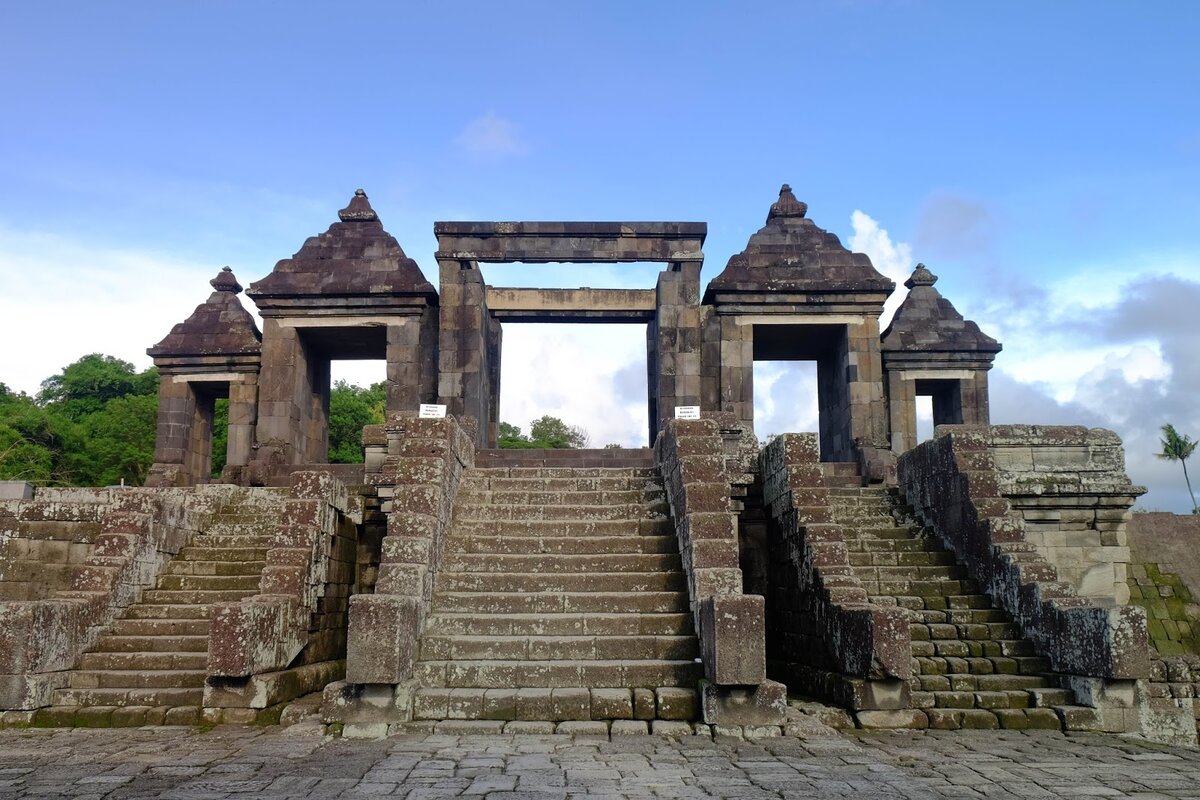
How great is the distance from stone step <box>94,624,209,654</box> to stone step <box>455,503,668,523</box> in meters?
2.83

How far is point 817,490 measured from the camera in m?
9.48

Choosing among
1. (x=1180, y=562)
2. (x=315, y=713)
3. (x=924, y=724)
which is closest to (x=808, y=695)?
(x=924, y=724)

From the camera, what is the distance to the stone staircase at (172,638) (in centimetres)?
779

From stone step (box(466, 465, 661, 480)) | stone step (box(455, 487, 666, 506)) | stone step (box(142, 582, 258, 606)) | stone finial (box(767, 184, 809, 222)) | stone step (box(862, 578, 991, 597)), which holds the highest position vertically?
stone finial (box(767, 184, 809, 222))

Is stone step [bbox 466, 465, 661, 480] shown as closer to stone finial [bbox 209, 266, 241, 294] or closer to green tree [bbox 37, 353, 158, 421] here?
stone finial [bbox 209, 266, 241, 294]

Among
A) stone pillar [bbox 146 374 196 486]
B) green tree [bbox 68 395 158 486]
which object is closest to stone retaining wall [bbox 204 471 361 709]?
stone pillar [bbox 146 374 196 486]

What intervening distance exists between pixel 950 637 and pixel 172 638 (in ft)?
25.2

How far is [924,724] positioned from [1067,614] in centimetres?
184

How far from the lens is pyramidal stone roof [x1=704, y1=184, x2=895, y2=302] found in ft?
56.0

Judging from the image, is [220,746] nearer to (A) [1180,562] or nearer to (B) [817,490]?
(B) [817,490]

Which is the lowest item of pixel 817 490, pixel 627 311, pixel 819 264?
pixel 817 490

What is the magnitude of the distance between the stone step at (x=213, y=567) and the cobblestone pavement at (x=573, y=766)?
8.73 ft

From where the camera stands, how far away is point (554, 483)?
35.4 ft

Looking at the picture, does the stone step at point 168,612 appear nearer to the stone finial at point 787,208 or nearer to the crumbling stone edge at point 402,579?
the crumbling stone edge at point 402,579
